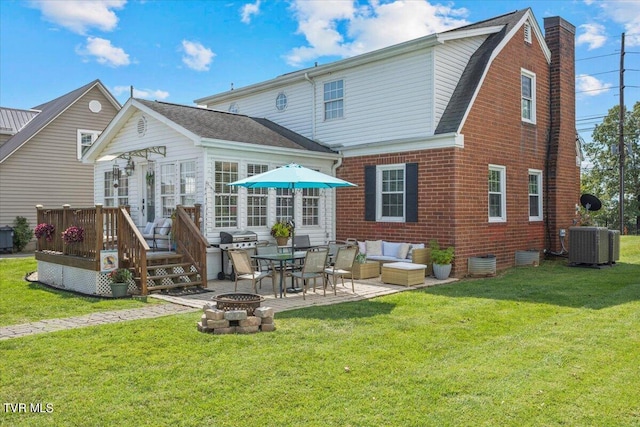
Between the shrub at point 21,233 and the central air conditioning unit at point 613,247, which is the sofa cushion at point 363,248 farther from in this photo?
the shrub at point 21,233

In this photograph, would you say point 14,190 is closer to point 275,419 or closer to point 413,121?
point 413,121

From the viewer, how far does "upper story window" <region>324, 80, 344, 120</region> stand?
14.2 metres

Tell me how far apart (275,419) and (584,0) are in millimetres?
16375

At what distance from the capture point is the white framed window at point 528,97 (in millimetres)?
14094

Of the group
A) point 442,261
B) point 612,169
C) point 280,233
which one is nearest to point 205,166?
point 280,233

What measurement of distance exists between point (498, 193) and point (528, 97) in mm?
3204

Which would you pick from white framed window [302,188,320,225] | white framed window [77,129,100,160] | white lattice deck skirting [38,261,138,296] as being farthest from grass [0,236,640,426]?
white framed window [77,129,100,160]

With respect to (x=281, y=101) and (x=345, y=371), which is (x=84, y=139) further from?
(x=345, y=371)

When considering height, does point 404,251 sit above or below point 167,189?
below

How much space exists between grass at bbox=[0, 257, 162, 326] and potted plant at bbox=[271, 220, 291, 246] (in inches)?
171

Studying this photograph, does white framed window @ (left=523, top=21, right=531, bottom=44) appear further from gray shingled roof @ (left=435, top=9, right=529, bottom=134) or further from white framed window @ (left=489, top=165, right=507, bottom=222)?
white framed window @ (left=489, top=165, right=507, bottom=222)

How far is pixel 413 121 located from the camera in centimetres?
1241

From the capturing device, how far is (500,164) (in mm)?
13000

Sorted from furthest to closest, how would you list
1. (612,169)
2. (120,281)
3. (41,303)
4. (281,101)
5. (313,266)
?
(612,169) < (281,101) < (120,281) < (313,266) < (41,303)
